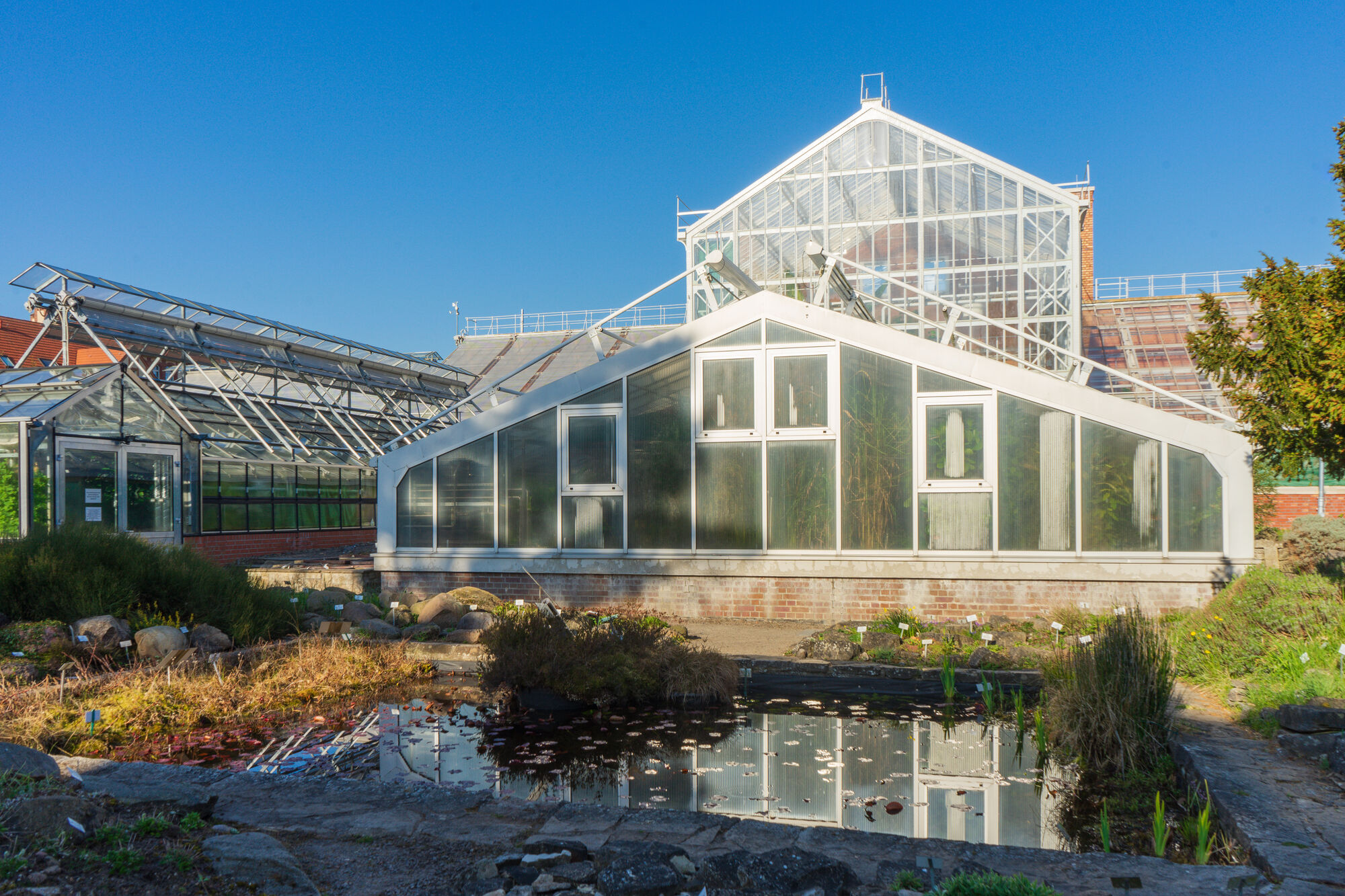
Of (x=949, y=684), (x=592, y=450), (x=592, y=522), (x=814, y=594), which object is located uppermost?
(x=592, y=450)

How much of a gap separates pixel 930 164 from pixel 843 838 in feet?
65.6

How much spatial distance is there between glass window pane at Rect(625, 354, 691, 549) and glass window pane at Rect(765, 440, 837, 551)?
44.4 inches

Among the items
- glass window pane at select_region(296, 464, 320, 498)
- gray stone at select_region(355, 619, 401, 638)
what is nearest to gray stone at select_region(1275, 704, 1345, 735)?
gray stone at select_region(355, 619, 401, 638)

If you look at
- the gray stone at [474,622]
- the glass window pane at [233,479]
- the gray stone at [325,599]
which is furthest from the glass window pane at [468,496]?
the glass window pane at [233,479]

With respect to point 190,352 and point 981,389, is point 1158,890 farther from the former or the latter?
point 190,352

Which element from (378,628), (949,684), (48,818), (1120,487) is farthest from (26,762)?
(1120,487)

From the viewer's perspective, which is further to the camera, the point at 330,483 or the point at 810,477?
the point at 330,483

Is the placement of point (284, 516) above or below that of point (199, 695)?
above

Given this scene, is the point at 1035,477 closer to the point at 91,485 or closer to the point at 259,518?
the point at 91,485

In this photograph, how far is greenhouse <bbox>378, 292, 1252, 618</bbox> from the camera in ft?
35.7

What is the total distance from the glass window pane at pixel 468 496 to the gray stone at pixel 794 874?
9.82 metres

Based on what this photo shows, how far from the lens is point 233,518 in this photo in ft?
57.2

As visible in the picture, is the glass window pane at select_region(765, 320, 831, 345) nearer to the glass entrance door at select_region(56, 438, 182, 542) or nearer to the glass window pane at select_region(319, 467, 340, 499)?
the glass entrance door at select_region(56, 438, 182, 542)

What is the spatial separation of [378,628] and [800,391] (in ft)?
19.4
